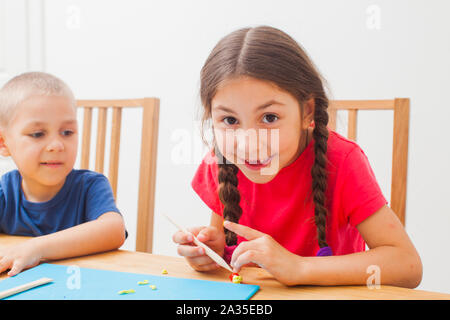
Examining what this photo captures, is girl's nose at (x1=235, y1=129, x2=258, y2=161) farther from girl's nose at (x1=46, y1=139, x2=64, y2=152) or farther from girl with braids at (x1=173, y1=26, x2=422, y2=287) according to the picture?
girl's nose at (x1=46, y1=139, x2=64, y2=152)

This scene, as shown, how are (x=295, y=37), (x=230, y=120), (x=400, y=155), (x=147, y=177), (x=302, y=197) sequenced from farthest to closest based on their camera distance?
(x=295, y=37)
(x=147, y=177)
(x=400, y=155)
(x=302, y=197)
(x=230, y=120)

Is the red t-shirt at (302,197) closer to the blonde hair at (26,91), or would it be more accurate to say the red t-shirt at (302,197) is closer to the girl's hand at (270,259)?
the girl's hand at (270,259)

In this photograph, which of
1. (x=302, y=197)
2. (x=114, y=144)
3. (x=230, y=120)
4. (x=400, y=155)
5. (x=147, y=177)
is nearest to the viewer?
(x=230, y=120)

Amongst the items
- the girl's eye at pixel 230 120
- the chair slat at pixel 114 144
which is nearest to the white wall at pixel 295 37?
the chair slat at pixel 114 144

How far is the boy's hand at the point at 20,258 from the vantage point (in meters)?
0.65

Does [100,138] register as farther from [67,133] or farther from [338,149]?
[338,149]

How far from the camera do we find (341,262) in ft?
2.00

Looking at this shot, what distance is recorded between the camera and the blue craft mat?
0.54 metres

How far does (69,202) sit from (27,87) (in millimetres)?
261

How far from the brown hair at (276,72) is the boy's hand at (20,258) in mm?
318

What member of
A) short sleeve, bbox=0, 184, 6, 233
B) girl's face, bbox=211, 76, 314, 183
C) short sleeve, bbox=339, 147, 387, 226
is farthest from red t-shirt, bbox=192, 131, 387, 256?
short sleeve, bbox=0, 184, 6, 233

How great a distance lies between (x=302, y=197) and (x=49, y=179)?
52 cm

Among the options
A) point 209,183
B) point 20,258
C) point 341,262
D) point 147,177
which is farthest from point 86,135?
point 341,262
